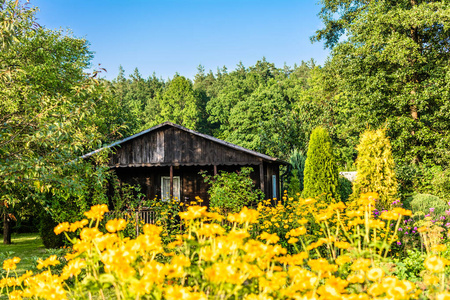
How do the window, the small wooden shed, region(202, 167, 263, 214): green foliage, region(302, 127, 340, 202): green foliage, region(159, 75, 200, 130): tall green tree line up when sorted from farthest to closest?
1. region(159, 75, 200, 130): tall green tree
2. the window
3. the small wooden shed
4. region(302, 127, 340, 202): green foliage
5. region(202, 167, 263, 214): green foliage

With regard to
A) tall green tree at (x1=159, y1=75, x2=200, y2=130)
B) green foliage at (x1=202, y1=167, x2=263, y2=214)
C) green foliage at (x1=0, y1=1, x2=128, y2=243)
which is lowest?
green foliage at (x1=202, y1=167, x2=263, y2=214)

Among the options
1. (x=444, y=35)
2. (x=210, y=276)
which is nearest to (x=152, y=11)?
(x=210, y=276)

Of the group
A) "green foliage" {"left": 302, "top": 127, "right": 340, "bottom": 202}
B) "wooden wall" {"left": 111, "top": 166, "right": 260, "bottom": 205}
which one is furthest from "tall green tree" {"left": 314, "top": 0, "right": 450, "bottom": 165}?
"wooden wall" {"left": 111, "top": 166, "right": 260, "bottom": 205}

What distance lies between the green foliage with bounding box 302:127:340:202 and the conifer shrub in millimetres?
1229

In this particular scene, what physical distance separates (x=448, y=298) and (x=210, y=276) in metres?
1.18

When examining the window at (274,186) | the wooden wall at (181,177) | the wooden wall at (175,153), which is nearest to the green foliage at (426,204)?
the wooden wall at (175,153)

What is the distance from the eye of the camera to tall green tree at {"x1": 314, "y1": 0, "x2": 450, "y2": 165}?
1416 cm

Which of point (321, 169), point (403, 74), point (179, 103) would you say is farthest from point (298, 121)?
point (179, 103)

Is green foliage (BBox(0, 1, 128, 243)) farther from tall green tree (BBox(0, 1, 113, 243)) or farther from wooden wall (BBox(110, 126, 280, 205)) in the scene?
wooden wall (BBox(110, 126, 280, 205))

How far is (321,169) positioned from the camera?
12.4 meters

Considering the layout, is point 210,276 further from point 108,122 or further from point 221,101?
point 221,101

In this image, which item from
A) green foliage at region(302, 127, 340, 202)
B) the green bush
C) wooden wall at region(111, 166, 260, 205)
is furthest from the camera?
wooden wall at region(111, 166, 260, 205)

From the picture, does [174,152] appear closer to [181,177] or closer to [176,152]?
[176,152]

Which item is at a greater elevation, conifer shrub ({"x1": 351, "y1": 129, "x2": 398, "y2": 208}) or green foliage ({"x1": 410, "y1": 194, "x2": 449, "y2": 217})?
conifer shrub ({"x1": 351, "y1": 129, "x2": 398, "y2": 208})
